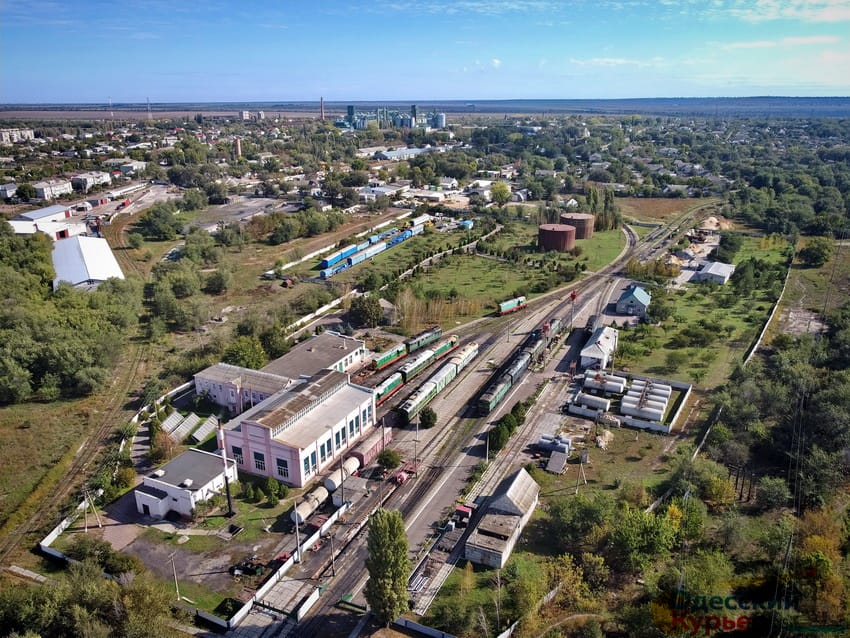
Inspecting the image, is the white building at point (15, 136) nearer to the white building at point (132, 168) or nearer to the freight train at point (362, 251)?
the white building at point (132, 168)

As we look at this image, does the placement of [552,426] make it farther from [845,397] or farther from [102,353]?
[102,353]

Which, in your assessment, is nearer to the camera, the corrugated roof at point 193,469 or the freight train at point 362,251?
the corrugated roof at point 193,469

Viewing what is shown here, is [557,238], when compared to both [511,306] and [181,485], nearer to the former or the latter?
[511,306]

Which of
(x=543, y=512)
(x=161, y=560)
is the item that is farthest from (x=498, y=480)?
(x=161, y=560)

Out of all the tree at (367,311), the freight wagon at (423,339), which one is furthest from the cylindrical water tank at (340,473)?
the tree at (367,311)

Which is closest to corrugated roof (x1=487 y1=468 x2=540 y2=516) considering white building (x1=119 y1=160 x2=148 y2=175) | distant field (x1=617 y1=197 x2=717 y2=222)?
distant field (x1=617 y1=197 x2=717 y2=222)

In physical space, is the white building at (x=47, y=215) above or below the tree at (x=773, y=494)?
above
